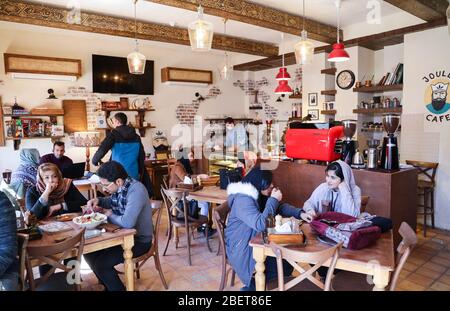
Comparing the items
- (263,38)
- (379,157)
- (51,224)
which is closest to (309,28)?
(263,38)

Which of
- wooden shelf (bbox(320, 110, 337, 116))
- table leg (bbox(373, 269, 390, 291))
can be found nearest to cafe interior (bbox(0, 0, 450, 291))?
table leg (bbox(373, 269, 390, 291))

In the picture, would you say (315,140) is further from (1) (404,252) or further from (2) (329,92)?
(2) (329,92)

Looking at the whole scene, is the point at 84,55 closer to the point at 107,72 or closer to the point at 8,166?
the point at 107,72

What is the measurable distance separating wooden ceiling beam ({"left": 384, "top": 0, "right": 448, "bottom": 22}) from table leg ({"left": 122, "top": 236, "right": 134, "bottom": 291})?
11.8 ft

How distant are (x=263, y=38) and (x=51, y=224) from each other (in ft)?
16.6

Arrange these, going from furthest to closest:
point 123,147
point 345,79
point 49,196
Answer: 1. point 345,79
2. point 123,147
3. point 49,196

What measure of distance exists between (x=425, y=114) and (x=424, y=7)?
57.5 inches

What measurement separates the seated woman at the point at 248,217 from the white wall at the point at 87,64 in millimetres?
4250

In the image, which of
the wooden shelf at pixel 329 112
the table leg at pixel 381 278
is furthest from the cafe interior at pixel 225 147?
the wooden shelf at pixel 329 112

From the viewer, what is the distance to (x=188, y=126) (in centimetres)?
A: 711

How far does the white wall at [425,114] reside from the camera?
4.46m

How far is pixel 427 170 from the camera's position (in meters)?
4.68

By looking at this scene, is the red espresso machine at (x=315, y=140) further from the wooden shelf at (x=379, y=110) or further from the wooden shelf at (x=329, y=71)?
the wooden shelf at (x=329, y=71)

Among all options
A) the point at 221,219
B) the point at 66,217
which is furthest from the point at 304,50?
the point at 66,217
